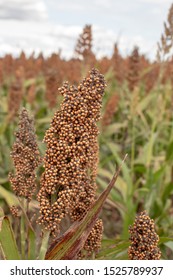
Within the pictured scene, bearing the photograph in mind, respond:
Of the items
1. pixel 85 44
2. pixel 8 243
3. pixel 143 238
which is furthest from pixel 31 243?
pixel 85 44

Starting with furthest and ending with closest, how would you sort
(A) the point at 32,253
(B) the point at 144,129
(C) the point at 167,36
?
(B) the point at 144,129 → (C) the point at 167,36 → (A) the point at 32,253

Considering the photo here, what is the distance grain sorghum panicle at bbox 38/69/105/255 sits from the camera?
1.35 metres

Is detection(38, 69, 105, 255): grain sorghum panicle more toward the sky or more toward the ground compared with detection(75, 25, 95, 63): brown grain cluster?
more toward the ground

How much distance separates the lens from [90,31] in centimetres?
399

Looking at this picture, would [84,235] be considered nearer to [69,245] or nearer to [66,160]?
[69,245]

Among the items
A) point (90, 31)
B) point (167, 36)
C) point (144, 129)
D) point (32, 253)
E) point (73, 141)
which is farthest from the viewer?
point (144, 129)

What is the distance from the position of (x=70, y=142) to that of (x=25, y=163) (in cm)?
34

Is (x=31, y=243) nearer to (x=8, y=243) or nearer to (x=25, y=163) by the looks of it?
(x=8, y=243)

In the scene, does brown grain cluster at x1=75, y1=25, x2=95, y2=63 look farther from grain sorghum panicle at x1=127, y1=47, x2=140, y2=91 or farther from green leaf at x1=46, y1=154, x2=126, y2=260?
green leaf at x1=46, y1=154, x2=126, y2=260

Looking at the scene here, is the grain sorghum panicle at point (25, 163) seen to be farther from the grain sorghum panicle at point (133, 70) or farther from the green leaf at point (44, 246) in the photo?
the grain sorghum panicle at point (133, 70)

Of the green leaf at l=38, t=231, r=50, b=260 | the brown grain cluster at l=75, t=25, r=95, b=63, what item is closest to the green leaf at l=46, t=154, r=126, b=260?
the green leaf at l=38, t=231, r=50, b=260

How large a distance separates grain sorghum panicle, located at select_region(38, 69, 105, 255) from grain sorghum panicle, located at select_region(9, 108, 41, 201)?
258 millimetres
